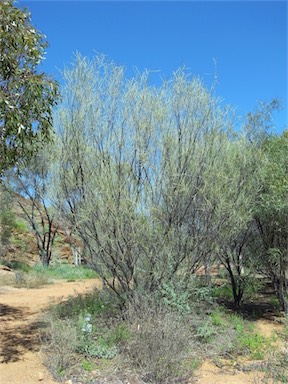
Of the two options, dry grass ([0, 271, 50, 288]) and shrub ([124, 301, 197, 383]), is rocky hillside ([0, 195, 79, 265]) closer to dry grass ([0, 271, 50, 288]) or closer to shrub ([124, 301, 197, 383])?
dry grass ([0, 271, 50, 288])

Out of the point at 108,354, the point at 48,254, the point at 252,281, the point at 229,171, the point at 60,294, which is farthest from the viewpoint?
the point at 48,254

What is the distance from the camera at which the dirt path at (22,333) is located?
546 cm

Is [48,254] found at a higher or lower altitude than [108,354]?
higher

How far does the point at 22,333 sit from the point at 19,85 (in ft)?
14.2

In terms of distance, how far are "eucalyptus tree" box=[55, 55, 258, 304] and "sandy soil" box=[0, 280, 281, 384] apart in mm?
1709

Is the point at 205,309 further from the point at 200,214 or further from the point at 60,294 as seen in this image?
the point at 60,294

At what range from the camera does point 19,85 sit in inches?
219

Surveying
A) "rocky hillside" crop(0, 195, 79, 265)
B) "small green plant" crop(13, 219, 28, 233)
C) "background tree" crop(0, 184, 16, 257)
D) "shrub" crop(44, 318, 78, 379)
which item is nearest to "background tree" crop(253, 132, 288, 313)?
"shrub" crop(44, 318, 78, 379)

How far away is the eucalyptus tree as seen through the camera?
702 cm

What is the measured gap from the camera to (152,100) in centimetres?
730

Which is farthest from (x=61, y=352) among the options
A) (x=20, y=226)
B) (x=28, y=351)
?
(x=20, y=226)

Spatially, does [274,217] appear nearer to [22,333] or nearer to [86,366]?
[86,366]

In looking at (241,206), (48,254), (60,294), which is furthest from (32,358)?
(48,254)

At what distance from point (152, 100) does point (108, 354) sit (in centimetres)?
414
